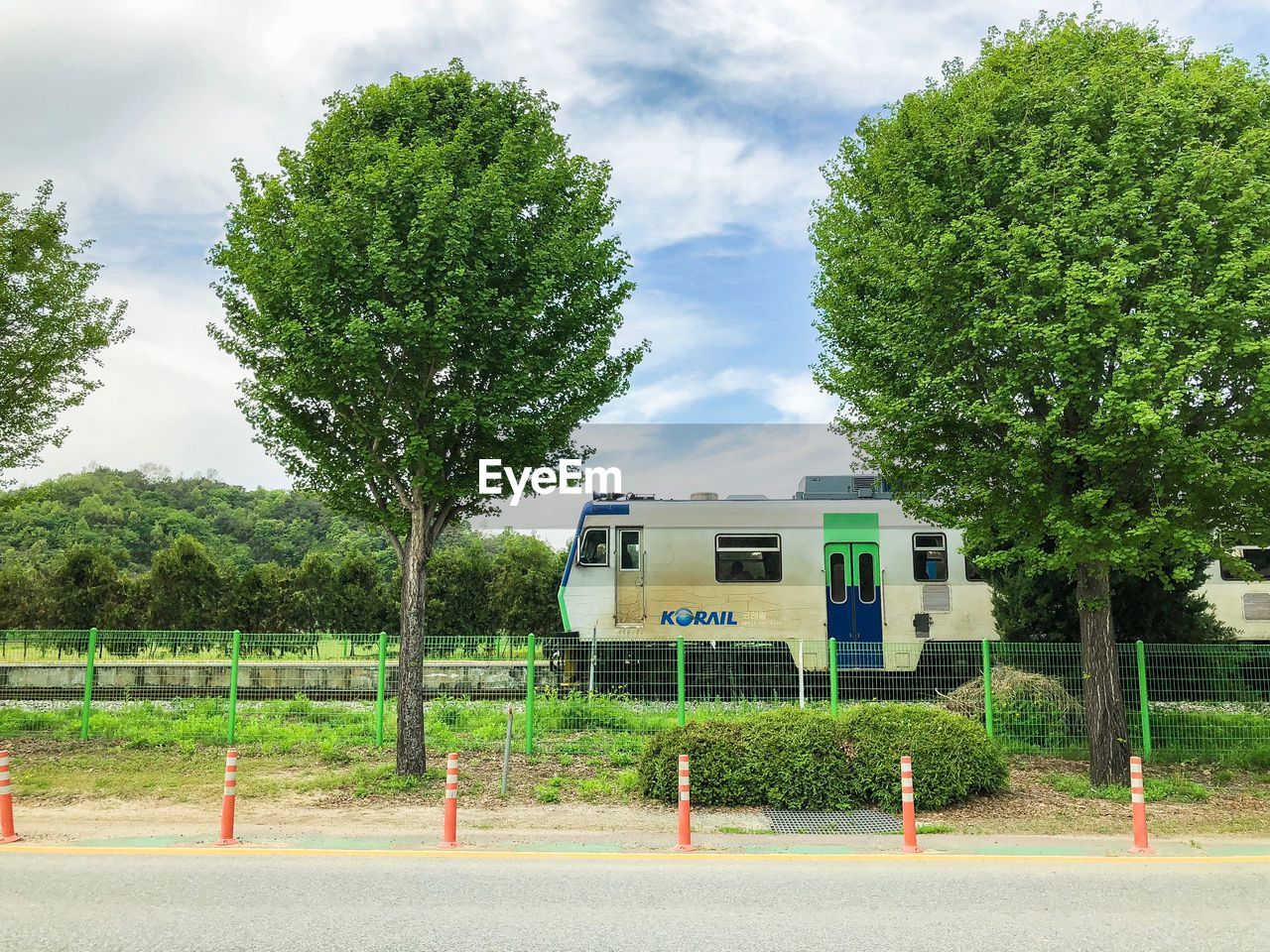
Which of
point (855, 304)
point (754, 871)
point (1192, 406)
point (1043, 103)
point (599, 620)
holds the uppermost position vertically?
point (1043, 103)

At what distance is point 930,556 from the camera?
62.6 feet

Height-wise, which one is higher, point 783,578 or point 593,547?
point 593,547

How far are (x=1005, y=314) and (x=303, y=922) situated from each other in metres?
9.43

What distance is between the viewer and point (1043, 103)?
11.7m

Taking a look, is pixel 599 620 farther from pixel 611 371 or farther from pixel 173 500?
pixel 173 500

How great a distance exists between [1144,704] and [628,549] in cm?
953

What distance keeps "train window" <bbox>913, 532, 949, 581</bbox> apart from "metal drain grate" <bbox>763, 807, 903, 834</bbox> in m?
8.90

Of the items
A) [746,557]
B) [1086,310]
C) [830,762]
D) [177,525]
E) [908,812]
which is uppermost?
[177,525]

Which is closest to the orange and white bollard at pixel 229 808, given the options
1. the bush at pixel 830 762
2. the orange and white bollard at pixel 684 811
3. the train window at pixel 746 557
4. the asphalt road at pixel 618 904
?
the asphalt road at pixel 618 904

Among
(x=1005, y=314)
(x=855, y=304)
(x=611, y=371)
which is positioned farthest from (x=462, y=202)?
(x=1005, y=314)

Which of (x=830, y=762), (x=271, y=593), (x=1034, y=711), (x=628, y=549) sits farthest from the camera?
(x=271, y=593)

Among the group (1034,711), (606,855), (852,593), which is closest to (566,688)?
(852,593)

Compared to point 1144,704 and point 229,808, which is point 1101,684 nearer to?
point 1144,704

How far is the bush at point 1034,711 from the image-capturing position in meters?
14.4
